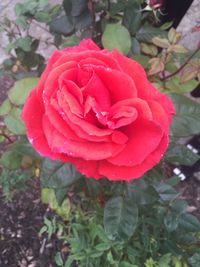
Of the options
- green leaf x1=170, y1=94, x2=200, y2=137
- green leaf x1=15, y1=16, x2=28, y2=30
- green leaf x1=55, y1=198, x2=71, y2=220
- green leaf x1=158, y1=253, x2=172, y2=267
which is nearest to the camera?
green leaf x1=170, y1=94, x2=200, y2=137

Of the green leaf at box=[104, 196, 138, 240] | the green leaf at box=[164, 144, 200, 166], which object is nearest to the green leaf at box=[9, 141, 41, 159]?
the green leaf at box=[104, 196, 138, 240]

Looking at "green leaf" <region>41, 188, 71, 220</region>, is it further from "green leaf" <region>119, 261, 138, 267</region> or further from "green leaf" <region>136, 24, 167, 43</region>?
"green leaf" <region>136, 24, 167, 43</region>

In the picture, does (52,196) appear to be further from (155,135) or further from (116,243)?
(155,135)

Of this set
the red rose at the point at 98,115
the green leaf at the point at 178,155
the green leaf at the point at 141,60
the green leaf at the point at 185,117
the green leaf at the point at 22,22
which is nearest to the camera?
the red rose at the point at 98,115

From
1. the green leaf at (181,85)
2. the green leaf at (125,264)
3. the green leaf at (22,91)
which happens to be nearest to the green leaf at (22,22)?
the green leaf at (22,91)

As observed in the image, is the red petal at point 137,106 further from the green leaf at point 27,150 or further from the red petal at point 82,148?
the green leaf at point 27,150

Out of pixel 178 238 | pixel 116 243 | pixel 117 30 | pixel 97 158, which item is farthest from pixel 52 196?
pixel 97 158
